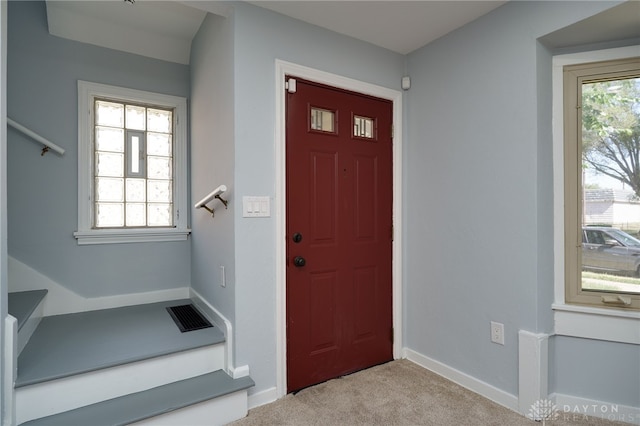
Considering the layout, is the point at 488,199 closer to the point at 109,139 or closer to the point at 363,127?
the point at 363,127

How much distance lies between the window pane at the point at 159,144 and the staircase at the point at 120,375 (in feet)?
4.49

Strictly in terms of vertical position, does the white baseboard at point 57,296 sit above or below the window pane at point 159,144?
below

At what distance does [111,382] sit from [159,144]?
1896mm

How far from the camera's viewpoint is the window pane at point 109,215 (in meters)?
2.59

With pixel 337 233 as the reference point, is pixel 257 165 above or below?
above

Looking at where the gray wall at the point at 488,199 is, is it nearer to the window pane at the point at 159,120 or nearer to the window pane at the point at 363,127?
the window pane at the point at 363,127

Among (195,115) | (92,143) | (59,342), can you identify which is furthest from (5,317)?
(195,115)

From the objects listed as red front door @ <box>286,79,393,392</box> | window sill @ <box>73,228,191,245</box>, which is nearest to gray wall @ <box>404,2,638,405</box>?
red front door @ <box>286,79,393,392</box>

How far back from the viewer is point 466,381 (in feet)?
7.09

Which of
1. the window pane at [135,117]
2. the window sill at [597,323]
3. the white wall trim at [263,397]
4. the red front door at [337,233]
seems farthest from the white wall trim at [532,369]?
the window pane at [135,117]

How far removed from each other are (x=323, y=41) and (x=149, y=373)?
233 centimetres

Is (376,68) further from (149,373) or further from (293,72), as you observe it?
(149,373)

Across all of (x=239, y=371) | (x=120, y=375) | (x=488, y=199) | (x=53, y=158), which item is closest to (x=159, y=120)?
(x=53, y=158)

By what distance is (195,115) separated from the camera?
2691mm
